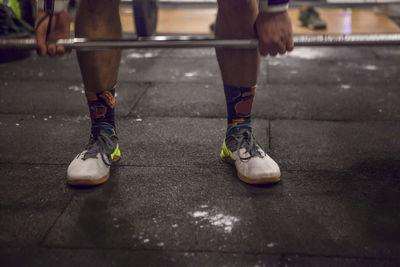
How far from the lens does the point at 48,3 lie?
119 cm

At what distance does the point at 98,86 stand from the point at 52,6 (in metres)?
0.30

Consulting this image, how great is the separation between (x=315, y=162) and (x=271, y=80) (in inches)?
39.5

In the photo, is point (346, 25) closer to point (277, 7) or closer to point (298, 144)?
point (298, 144)

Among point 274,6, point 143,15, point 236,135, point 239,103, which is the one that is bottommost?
point 236,135

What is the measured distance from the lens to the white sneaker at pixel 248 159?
1338 mm

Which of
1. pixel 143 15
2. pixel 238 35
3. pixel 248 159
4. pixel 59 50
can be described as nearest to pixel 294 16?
pixel 143 15

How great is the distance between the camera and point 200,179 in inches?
54.7

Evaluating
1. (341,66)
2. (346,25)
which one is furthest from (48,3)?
(346,25)

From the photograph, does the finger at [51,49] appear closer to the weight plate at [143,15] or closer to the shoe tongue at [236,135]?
the shoe tongue at [236,135]

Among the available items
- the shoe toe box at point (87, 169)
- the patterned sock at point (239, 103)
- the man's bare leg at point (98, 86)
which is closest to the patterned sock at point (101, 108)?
the man's bare leg at point (98, 86)

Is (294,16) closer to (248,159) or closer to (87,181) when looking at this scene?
(248,159)

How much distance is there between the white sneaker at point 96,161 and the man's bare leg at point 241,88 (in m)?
Answer: 0.40

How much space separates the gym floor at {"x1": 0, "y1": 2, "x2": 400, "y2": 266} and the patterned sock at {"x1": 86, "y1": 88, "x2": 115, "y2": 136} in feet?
0.51

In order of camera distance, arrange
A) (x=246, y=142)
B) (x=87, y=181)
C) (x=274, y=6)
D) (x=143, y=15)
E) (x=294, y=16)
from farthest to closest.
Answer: (x=294, y=16) → (x=143, y=15) → (x=246, y=142) → (x=87, y=181) → (x=274, y=6)
